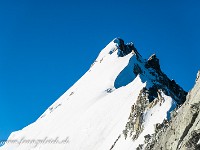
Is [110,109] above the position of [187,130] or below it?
above

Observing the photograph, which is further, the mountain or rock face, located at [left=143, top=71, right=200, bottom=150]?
the mountain

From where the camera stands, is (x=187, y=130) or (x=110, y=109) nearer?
(x=187, y=130)

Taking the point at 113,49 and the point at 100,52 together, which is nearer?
the point at 113,49

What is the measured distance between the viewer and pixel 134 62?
425ft

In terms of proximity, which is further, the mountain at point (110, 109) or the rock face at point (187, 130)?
the mountain at point (110, 109)

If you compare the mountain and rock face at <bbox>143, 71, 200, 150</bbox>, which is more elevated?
the mountain

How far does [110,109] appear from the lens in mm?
98188

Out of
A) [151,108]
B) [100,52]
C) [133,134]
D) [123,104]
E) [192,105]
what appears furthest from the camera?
[100,52]

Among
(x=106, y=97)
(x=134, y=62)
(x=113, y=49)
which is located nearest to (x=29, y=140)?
(x=106, y=97)

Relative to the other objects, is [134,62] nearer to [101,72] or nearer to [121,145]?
[101,72]

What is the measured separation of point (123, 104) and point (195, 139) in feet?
223

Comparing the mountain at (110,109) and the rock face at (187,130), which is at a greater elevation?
the mountain at (110,109)

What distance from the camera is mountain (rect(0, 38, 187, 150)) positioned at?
7538 centimetres

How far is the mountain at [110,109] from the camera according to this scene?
2968 inches
